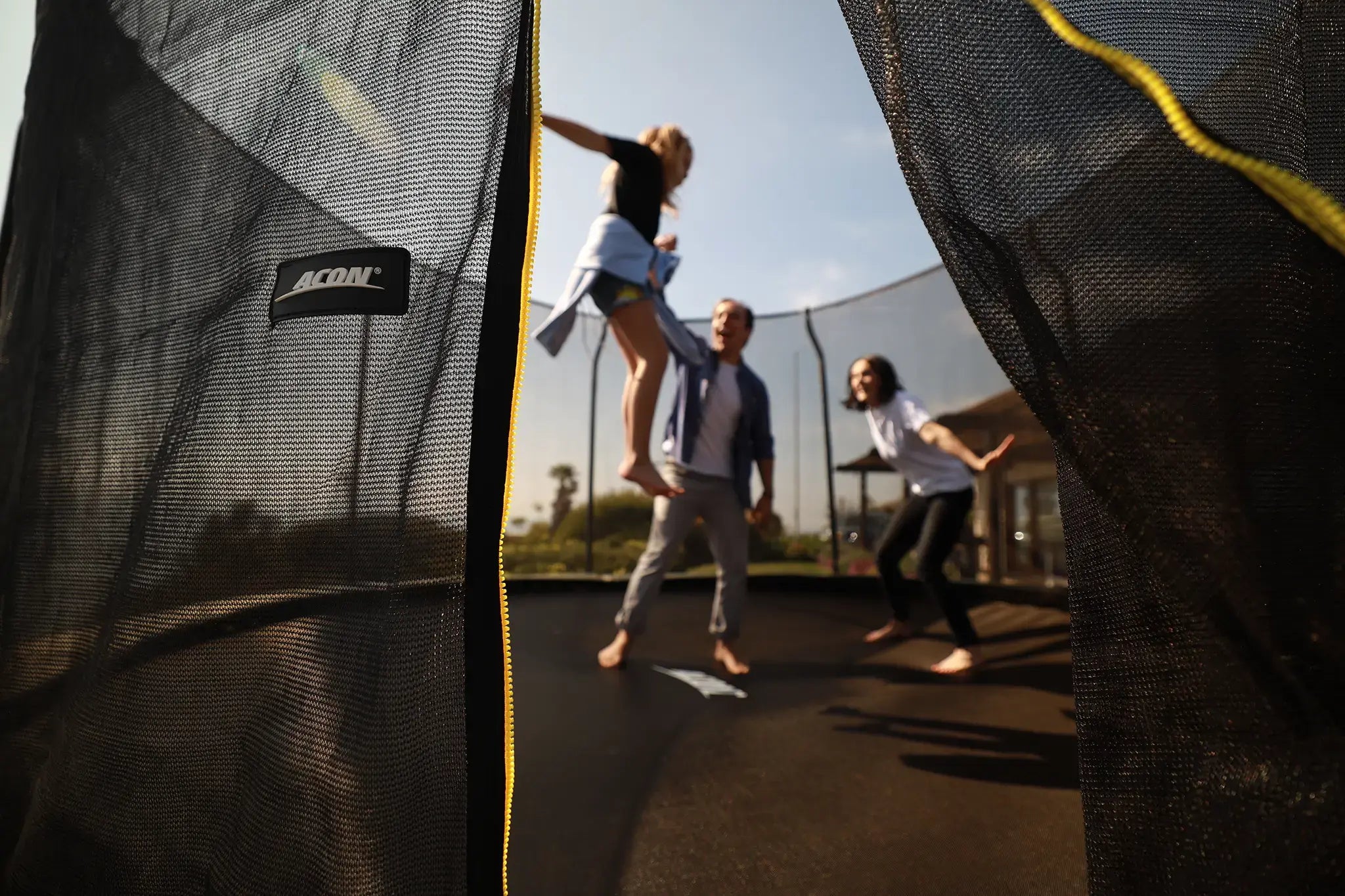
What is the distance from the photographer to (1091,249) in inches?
26.7

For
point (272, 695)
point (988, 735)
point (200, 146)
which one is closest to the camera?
point (272, 695)

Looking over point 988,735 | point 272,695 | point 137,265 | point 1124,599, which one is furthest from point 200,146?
point 988,735

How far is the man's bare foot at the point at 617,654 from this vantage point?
8.94 feet

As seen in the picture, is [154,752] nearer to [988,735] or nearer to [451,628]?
[451,628]

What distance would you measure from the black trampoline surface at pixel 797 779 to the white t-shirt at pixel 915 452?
70cm

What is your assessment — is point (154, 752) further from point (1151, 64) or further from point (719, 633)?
point (719, 633)

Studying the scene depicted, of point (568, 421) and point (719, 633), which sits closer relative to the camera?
point (719, 633)

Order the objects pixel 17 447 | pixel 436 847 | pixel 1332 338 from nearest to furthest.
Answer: pixel 1332 338 → pixel 436 847 → pixel 17 447

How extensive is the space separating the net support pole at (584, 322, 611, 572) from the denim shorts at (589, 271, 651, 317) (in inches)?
142

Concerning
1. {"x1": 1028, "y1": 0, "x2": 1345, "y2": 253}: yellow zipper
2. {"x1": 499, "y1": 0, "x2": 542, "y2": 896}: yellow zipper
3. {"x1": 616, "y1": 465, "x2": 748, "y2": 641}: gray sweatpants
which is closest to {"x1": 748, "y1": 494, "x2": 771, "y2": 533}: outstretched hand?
{"x1": 616, "y1": 465, "x2": 748, "y2": 641}: gray sweatpants

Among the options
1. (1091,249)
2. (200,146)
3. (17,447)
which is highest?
(200,146)

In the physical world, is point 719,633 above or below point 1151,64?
below

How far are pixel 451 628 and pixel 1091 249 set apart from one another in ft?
2.42

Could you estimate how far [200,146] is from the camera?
110 cm
